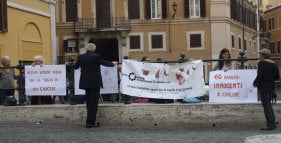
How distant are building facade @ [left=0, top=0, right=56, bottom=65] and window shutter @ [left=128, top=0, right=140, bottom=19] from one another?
73.0 feet

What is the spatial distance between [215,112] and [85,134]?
3.09m

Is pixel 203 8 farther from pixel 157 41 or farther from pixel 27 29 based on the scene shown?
pixel 27 29

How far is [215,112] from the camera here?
41.8 feet

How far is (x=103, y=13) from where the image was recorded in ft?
164

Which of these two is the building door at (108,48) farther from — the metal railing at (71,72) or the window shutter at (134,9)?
the metal railing at (71,72)

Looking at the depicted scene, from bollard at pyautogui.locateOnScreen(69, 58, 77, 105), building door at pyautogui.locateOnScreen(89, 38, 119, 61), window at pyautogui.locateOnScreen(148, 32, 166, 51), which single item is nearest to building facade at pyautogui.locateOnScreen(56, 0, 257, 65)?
window at pyautogui.locateOnScreen(148, 32, 166, 51)

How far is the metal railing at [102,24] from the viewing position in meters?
49.1

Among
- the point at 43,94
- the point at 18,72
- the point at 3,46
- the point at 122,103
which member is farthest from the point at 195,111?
the point at 3,46

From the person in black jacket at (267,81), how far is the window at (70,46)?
127ft

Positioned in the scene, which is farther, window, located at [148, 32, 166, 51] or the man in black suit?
window, located at [148, 32, 166, 51]

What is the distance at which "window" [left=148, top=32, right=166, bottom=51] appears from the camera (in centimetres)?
4906

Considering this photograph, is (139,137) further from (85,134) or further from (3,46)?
(3,46)

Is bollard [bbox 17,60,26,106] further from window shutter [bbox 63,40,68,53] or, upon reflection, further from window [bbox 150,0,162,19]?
window shutter [bbox 63,40,68,53]

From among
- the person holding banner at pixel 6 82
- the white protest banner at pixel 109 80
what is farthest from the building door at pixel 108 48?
the white protest banner at pixel 109 80
